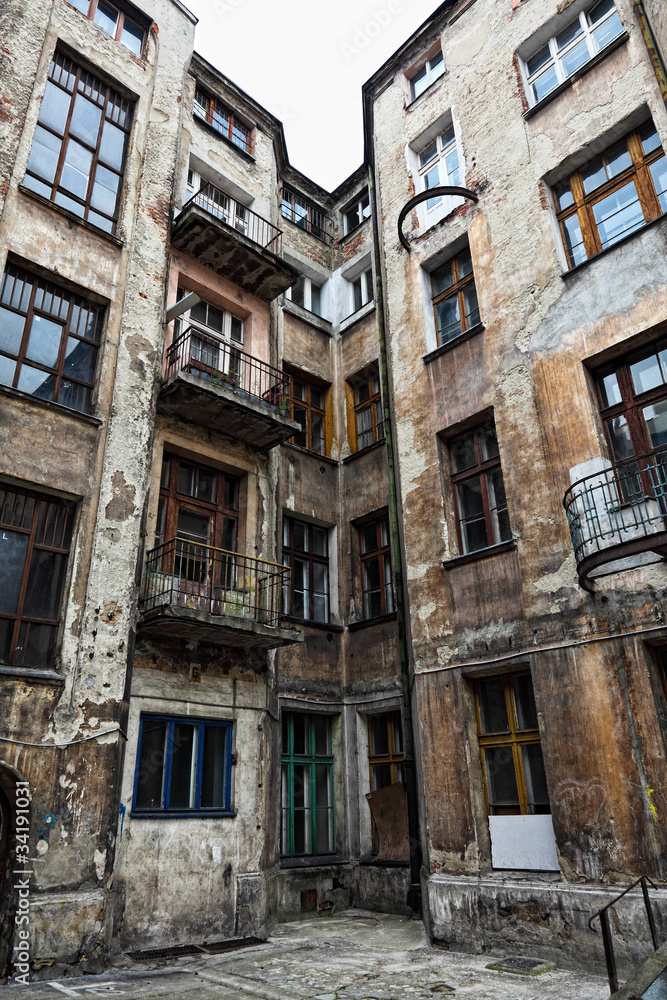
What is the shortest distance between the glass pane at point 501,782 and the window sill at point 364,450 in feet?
20.4

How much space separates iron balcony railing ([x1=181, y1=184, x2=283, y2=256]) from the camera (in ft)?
44.8

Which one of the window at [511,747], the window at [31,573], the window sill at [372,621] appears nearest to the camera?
the window at [31,573]

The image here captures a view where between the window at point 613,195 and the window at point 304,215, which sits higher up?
the window at point 304,215

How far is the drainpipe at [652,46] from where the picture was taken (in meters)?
9.30

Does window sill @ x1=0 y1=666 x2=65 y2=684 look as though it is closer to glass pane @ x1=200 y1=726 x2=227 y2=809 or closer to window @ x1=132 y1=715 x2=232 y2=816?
window @ x1=132 y1=715 x2=232 y2=816

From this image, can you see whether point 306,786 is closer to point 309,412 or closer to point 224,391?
point 224,391

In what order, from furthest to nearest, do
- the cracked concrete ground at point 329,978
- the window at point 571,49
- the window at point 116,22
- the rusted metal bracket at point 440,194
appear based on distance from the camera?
the window at point 116,22, the rusted metal bracket at point 440,194, the window at point 571,49, the cracked concrete ground at point 329,978

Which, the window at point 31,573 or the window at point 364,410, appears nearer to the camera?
the window at point 31,573

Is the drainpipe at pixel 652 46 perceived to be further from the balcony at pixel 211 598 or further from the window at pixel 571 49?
the balcony at pixel 211 598

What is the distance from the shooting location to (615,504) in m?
8.31

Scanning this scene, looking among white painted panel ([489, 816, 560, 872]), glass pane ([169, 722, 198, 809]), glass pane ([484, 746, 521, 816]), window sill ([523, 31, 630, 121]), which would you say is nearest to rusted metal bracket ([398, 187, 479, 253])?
window sill ([523, 31, 630, 121])

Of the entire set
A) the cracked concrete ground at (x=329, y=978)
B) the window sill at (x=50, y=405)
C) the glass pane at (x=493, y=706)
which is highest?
the window sill at (x=50, y=405)

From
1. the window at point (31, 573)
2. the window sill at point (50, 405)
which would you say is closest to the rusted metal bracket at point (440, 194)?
the window sill at point (50, 405)

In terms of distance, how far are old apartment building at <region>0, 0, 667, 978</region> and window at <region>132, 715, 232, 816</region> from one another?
0.18 ft
